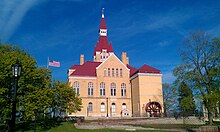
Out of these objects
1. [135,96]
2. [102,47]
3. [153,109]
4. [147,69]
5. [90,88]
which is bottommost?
[153,109]

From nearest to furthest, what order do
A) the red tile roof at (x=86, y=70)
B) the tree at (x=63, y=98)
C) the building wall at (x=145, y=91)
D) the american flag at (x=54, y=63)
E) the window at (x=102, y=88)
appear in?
the tree at (x=63, y=98) < the american flag at (x=54, y=63) < the building wall at (x=145, y=91) < the red tile roof at (x=86, y=70) < the window at (x=102, y=88)

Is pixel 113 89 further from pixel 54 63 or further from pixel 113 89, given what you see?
pixel 54 63

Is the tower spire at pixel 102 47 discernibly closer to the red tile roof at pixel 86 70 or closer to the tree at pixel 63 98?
the red tile roof at pixel 86 70

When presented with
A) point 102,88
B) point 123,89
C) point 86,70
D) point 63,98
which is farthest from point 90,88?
point 63,98

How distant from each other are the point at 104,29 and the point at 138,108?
3265 cm

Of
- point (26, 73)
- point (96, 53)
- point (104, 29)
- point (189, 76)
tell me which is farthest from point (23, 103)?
point (104, 29)

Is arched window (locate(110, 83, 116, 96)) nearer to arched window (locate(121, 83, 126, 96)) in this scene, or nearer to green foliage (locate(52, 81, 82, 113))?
arched window (locate(121, 83, 126, 96))

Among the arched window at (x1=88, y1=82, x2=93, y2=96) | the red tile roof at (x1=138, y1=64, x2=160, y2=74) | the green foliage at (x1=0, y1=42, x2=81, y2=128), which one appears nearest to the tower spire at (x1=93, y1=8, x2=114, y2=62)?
the arched window at (x1=88, y1=82, x2=93, y2=96)

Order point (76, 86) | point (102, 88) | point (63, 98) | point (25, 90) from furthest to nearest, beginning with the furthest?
point (102, 88), point (76, 86), point (63, 98), point (25, 90)

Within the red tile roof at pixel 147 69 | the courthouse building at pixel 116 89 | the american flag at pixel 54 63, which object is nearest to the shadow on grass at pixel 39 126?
the american flag at pixel 54 63

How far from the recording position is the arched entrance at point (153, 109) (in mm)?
52591

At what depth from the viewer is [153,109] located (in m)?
53.1

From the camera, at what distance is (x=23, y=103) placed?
2950 centimetres

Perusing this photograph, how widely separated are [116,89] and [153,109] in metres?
10.2
